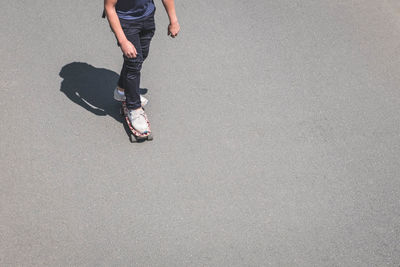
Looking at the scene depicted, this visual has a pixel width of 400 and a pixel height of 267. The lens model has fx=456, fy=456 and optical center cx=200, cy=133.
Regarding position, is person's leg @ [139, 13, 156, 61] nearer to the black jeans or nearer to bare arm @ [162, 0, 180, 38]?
the black jeans

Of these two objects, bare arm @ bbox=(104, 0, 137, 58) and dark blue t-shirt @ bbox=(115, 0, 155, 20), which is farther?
dark blue t-shirt @ bbox=(115, 0, 155, 20)

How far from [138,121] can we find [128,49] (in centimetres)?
86

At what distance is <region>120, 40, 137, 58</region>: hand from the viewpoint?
3.52m

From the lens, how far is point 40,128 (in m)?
4.21

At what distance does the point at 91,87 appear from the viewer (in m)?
4.66

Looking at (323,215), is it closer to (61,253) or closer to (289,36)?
(61,253)

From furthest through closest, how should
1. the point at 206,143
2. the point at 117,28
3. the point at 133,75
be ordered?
the point at 206,143
the point at 133,75
the point at 117,28

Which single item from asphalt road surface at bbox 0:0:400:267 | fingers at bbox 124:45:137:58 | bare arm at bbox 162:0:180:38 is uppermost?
bare arm at bbox 162:0:180:38

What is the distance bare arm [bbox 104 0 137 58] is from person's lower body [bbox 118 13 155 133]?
135mm

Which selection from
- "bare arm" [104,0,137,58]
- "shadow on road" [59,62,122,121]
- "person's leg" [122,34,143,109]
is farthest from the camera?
"shadow on road" [59,62,122,121]

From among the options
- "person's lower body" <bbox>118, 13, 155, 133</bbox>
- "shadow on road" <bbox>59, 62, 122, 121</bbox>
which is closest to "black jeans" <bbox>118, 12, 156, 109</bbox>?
"person's lower body" <bbox>118, 13, 155, 133</bbox>

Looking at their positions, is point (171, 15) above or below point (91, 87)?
above

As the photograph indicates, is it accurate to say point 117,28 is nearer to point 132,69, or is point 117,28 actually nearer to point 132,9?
point 132,9

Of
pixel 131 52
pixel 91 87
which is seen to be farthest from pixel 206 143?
pixel 91 87
